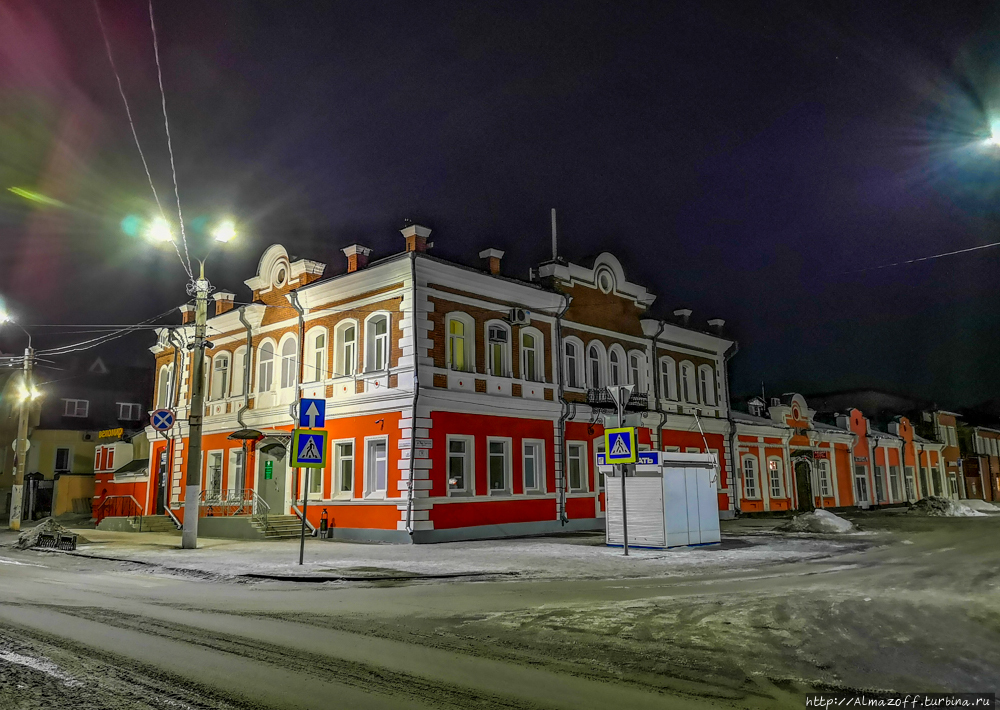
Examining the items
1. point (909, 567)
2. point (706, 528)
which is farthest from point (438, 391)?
point (909, 567)

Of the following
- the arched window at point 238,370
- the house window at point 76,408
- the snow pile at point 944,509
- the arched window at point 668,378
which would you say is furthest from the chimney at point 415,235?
the house window at point 76,408

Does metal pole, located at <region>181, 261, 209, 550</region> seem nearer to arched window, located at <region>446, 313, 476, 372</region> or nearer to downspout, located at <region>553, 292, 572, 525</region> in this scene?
arched window, located at <region>446, 313, 476, 372</region>

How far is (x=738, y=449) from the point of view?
1426 inches

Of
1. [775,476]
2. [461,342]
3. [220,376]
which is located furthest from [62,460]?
[775,476]

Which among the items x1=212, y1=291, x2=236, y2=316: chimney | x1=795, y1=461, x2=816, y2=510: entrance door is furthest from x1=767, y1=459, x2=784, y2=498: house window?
x1=212, y1=291, x2=236, y2=316: chimney

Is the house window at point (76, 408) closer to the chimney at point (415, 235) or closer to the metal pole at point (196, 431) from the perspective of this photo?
the metal pole at point (196, 431)

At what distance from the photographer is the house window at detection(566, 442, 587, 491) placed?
26703 mm

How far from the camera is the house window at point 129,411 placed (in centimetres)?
5272

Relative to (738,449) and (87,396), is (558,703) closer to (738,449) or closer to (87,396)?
Result: (738,449)

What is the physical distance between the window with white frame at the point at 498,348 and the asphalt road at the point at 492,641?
1205 cm

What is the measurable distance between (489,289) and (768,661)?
1830 centimetres

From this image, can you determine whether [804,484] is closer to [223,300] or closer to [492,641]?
[223,300]

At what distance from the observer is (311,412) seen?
636 inches

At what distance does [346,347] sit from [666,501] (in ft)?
38.9
